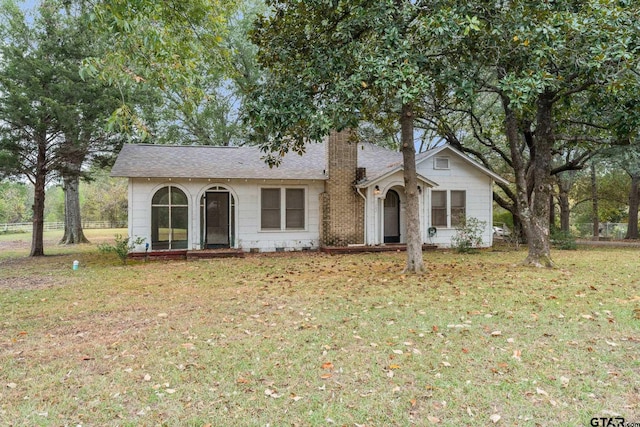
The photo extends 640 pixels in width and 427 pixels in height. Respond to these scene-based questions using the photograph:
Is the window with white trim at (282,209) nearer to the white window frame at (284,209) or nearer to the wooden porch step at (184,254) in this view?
the white window frame at (284,209)

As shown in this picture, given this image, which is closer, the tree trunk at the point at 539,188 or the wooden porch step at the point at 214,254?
the tree trunk at the point at 539,188

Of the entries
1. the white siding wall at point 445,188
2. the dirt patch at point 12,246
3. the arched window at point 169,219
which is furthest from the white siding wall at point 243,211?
the dirt patch at point 12,246

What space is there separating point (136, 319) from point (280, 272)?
14.3 feet

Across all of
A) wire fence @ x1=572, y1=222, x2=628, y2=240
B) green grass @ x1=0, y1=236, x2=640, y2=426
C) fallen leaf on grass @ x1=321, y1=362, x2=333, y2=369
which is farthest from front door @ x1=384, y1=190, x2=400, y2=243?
wire fence @ x1=572, y1=222, x2=628, y2=240

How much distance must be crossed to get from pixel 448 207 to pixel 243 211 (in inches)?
304

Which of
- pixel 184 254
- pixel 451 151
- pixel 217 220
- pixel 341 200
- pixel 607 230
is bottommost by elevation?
pixel 184 254

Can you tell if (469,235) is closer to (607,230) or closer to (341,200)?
(341,200)

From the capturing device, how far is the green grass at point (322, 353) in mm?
2846

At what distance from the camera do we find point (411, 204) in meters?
8.93

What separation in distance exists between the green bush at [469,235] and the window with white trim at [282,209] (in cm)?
574

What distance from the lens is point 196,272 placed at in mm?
9414

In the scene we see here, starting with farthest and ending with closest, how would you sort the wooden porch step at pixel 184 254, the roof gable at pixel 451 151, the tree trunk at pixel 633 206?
the tree trunk at pixel 633 206 < the roof gable at pixel 451 151 < the wooden porch step at pixel 184 254

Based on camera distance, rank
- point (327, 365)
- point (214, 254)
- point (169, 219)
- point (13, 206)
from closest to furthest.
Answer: point (327, 365)
point (214, 254)
point (169, 219)
point (13, 206)

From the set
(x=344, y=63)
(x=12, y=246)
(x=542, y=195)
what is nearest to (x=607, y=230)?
(x=542, y=195)
